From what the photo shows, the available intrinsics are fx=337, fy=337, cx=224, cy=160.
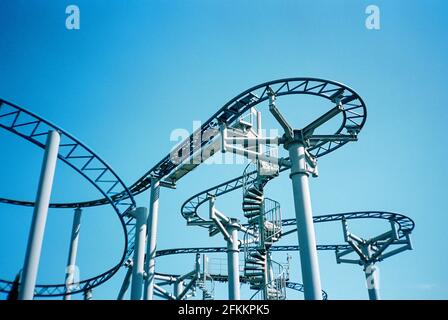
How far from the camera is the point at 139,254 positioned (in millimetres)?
16281

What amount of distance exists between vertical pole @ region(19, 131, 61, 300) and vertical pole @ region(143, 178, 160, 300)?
6610 mm

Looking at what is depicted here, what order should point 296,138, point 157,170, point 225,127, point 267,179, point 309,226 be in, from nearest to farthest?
point 309,226
point 296,138
point 225,127
point 267,179
point 157,170

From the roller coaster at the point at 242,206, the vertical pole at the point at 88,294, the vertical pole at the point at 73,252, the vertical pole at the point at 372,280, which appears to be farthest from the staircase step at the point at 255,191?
the vertical pole at the point at 88,294

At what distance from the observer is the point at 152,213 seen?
17.7 metres

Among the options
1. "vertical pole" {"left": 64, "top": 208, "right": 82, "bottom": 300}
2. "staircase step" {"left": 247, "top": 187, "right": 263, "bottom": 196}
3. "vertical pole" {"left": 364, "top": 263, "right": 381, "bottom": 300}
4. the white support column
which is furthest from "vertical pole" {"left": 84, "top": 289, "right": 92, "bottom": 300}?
"vertical pole" {"left": 364, "top": 263, "right": 381, "bottom": 300}

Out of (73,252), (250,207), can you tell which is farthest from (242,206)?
(73,252)

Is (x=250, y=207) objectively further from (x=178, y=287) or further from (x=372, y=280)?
(x=178, y=287)

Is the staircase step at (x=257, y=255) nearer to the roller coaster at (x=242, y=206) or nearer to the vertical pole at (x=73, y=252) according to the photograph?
→ the roller coaster at (x=242, y=206)

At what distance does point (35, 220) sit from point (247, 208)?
1040 cm

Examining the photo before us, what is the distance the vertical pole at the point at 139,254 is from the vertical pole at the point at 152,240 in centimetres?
30

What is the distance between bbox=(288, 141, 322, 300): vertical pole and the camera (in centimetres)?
1138

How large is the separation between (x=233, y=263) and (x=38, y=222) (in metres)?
11.7
